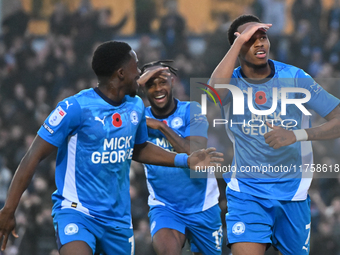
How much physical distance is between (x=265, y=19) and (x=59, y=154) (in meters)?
7.40

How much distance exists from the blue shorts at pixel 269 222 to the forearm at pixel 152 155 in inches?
26.5

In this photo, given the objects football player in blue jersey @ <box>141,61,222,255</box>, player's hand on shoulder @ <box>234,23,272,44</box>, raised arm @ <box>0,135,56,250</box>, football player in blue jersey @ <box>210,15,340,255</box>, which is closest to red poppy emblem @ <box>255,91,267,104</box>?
football player in blue jersey @ <box>210,15,340,255</box>

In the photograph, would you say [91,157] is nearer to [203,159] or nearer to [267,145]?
[203,159]

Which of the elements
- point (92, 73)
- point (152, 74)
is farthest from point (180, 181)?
point (92, 73)

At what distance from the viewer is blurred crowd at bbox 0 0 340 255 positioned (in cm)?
870

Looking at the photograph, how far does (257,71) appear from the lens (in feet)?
15.6

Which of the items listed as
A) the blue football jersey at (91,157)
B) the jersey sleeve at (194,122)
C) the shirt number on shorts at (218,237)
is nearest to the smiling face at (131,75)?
the blue football jersey at (91,157)

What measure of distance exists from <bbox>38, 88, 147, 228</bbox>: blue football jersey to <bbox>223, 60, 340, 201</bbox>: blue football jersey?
1171 mm

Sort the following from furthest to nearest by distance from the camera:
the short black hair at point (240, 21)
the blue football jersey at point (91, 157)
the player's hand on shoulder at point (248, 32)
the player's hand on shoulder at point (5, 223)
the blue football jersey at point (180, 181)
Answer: the blue football jersey at point (180, 181)
the short black hair at point (240, 21)
the player's hand on shoulder at point (248, 32)
the blue football jersey at point (91, 157)
the player's hand on shoulder at point (5, 223)

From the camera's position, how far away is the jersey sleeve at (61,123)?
4051mm

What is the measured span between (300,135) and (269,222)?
0.84m

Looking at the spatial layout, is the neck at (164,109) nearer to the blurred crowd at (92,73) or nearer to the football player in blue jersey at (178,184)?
the football player in blue jersey at (178,184)

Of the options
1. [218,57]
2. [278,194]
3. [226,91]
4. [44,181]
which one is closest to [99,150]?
[226,91]

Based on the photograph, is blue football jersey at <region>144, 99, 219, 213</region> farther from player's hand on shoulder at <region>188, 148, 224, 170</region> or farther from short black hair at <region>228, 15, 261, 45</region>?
short black hair at <region>228, 15, 261, 45</region>
